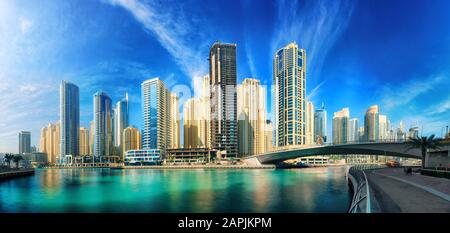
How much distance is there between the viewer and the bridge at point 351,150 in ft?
77.5

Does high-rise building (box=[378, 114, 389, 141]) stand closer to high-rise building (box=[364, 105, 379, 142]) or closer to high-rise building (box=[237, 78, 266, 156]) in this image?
high-rise building (box=[364, 105, 379, 142])

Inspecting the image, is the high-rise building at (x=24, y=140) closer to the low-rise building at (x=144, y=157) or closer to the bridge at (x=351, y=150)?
the bridge at (x=351, y=150)

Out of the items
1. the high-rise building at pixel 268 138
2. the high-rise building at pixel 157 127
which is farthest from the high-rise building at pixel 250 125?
the high-rise building at pixel 157 127

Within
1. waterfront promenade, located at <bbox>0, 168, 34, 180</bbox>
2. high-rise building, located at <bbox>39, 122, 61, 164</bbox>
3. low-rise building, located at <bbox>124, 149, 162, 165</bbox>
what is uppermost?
high-rise building, located at <bbox>39, 122, 61, 164</bbox>

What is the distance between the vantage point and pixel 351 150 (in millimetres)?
28984

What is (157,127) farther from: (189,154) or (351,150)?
(351,150)

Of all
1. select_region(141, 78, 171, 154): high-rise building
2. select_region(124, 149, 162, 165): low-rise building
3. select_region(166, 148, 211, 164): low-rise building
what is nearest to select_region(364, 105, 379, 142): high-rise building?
select_region(141, 78, 171, 154): high-rise building

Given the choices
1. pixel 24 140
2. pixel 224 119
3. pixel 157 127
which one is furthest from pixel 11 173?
pixel 224 119

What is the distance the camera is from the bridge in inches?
930
